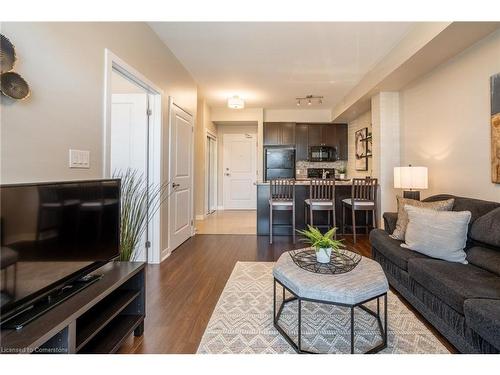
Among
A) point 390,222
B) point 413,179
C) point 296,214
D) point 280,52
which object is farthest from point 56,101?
point 296,214

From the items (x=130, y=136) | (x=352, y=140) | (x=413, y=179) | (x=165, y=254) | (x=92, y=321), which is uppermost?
(x=352, y=140)

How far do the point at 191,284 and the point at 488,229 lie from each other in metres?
2.54

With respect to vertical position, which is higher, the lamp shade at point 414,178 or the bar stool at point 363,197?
the lamp shade at point 414,178

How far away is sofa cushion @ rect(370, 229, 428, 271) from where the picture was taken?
2.16m

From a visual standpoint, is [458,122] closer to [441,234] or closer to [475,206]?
[475,206]

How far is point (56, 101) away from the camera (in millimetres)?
1643

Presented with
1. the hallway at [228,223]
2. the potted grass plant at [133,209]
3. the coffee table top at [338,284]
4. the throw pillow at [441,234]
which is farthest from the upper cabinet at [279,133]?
the coffee table top at [338,284]

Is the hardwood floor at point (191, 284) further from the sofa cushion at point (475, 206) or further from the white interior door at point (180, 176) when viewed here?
the sofa cushion at point (475, 206)

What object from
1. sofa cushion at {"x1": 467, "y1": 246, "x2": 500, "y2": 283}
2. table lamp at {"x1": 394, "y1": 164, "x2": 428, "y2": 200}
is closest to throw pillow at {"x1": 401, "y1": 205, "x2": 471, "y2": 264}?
sofa cushion at {"x1": 467, "y1": 246, "x2": 500, "y2": 283}

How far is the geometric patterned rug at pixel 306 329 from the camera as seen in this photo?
5.36ft

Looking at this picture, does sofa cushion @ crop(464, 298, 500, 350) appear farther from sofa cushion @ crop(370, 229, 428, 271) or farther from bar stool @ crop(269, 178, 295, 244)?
bar stool @ crop(269, 178, 295, 244)

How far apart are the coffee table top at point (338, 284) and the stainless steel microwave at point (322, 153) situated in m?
5.29

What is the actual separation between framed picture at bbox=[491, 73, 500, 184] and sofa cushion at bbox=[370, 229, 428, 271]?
1012 mm
